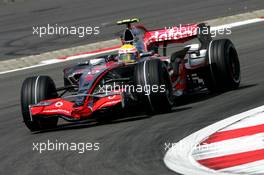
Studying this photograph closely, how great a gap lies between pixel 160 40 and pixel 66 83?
72.0 inches

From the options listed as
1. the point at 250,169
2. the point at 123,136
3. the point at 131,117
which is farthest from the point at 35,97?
the point at 250,169

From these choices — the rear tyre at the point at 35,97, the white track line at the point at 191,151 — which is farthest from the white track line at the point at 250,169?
the rear tyre at the point at 35,97

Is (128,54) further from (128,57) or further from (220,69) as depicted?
(220,69)

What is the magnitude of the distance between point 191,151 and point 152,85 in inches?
109

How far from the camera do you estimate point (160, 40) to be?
14.3m

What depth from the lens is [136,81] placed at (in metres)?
11.8

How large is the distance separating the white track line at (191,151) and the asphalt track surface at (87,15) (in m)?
11.6

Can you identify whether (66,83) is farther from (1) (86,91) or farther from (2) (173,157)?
(2) (173,157)

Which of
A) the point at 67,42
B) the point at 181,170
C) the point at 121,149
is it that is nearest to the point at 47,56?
the point at 67,42

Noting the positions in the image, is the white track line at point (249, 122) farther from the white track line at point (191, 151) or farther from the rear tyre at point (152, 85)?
the rear tyre at point (152, 85)

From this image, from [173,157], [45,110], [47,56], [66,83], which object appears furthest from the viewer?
[47,56]

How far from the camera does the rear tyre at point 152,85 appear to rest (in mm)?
11711

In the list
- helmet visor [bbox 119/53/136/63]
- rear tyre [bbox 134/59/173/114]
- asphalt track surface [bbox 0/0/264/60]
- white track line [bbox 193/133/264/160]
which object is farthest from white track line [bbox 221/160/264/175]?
asphalt track surface [bbox 0/0/264/60]

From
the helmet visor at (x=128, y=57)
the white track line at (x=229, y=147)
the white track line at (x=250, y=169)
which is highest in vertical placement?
the helmet visor at (x=128, y=57)
